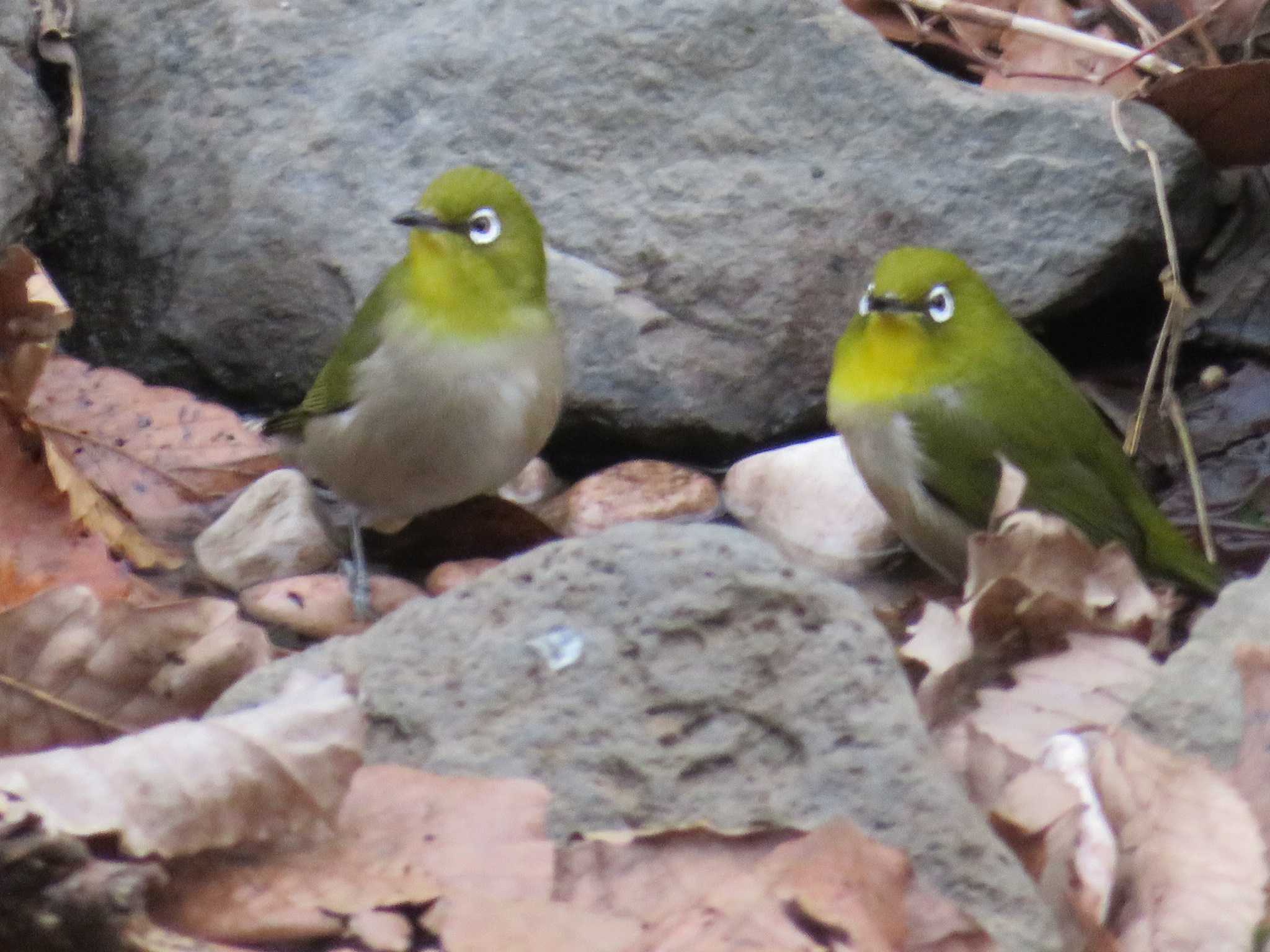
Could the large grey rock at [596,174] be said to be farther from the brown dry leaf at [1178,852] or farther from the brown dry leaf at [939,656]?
the brown dry leaf at [1178,852]

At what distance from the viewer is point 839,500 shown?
15.1 ft

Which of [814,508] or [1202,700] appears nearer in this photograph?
[1202,700]

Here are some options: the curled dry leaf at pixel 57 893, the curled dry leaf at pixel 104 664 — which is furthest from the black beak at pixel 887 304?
the curled dry leaf at pixel 57 893

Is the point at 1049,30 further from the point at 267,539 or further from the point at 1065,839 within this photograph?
the point at 1065,839

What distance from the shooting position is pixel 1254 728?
2.79m

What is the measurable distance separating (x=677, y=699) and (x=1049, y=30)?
3441mm

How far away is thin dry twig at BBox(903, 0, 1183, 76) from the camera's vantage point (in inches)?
206

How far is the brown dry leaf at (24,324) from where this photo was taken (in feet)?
12.8

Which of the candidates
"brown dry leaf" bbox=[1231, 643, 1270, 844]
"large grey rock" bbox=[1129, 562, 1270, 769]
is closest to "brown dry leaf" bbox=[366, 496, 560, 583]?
"large grey rock" bbox=[1129, 562, 1270, 769]

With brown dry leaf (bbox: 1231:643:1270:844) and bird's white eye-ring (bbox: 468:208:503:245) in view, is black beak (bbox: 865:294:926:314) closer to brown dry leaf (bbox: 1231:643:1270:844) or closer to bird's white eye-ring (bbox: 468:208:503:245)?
bird's white eye-ring (bbox: 468:208:503:245)

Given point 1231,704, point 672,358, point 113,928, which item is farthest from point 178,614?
point 672,358

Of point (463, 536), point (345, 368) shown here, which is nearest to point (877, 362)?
point (463, 536)

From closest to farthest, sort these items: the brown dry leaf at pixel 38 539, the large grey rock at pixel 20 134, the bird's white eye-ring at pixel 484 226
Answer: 1. the brown dry leaf at pixel 38 539
2. the bird's white eye-ring at pixel 484 226
3. the large grey rock at pixel 20 134

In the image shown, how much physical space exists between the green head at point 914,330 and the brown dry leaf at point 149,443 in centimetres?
147
